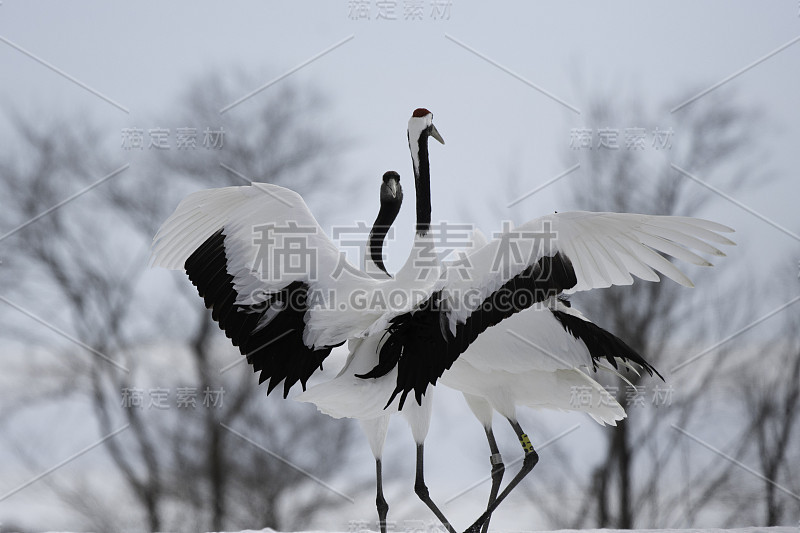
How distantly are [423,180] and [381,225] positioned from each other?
73 centimetres

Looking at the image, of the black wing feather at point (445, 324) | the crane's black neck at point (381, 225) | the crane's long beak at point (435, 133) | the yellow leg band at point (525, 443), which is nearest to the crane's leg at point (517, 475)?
the yellow leg band at point (525, 443)

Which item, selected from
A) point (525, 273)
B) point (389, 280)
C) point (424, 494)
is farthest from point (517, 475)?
point (525, 273)

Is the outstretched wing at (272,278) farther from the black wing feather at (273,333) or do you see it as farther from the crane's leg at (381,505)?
the crane's leg at (381,505)

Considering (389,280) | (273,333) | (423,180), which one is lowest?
(273,333)

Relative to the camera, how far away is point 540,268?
11.8ft

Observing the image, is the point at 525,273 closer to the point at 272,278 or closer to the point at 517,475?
the point at 272,278

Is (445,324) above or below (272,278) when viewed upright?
below

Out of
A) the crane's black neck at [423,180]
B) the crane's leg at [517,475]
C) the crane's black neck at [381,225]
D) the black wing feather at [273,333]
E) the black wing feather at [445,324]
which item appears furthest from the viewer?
the crane's black neck at [381,225]

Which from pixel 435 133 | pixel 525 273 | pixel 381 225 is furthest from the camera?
pixel 381 225

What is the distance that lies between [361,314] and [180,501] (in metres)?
7.21

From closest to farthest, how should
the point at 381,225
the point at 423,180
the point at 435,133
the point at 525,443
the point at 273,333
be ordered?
the point at 273,333, the point at 423,180, the point at 435,133, the point at 525,443, the point at 381,225

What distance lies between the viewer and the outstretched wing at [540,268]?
356 centimetres

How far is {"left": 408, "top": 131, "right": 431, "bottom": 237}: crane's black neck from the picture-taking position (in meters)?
4.22

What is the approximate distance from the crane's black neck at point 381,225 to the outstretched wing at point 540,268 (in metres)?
1.25
